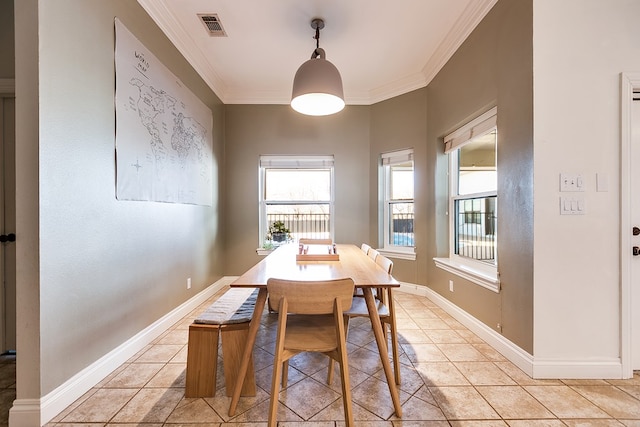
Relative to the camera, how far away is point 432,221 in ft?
11.9

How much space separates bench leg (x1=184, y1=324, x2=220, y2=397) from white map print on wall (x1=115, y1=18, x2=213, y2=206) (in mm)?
1176

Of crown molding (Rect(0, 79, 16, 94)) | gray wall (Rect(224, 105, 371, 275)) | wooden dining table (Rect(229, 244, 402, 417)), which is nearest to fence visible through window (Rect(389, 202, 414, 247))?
gray wall (Rect(224, 105, 371, 275))

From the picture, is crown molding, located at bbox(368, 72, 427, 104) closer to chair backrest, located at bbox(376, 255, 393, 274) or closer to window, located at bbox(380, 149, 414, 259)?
window, located at bbox(380, 149, 414, 259)

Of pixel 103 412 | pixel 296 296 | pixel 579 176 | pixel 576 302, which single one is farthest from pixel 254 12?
pixel 576 302

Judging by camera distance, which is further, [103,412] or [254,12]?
[254,12]

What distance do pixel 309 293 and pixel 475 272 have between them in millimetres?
1966

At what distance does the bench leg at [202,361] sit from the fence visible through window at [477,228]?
2.43m

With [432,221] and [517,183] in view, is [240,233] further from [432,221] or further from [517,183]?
[517,183]

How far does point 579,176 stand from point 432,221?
5.75 feet

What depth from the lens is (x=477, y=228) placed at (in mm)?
2977

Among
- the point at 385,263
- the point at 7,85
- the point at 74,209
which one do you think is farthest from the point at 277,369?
the point at 7,85

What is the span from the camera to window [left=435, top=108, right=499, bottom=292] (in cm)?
268

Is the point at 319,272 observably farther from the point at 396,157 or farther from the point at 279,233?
the point at 396,157

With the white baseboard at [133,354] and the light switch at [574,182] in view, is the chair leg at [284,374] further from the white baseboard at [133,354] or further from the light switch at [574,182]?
the light switch at [574,182]
